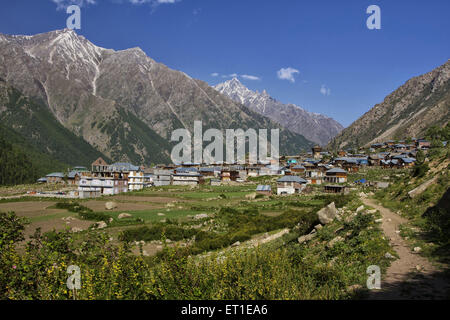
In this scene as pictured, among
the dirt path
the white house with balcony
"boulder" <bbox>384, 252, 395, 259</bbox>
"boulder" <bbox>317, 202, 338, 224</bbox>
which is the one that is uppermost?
the white house with balcony

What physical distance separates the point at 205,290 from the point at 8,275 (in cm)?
649

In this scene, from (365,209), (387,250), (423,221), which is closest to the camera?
(387,250)

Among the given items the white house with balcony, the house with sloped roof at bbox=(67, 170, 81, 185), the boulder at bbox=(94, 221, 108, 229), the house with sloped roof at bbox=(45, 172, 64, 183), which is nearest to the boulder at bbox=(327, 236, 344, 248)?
the boulder at bbox=(94, 221, 108, 229)

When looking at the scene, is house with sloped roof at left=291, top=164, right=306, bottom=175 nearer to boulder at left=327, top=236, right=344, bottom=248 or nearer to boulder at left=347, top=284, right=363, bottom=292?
boulder at left=327, top=236, right=344, bottom=248

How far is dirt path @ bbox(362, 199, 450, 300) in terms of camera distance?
9.98 m

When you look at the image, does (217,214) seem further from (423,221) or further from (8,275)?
(8,275)

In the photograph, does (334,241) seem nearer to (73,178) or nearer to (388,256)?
(388,256)

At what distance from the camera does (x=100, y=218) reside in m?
52.1

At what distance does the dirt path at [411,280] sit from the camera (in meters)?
9.98

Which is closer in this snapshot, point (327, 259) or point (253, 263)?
point (253, 263)

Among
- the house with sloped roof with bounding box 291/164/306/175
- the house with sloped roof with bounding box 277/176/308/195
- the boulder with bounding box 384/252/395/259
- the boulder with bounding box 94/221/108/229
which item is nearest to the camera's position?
the boulder with bounding box 384/252/395/259

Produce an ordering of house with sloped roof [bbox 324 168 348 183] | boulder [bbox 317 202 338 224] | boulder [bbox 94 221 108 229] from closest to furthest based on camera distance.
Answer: boulder [bbox 317 202 338 224]
boulder [bbox 94 221 108 229]
house with sloped roof [bbox 324 168 348 183]

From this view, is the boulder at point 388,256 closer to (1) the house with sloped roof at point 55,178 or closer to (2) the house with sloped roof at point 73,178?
(2) the house with sloped roof at point 73,178
